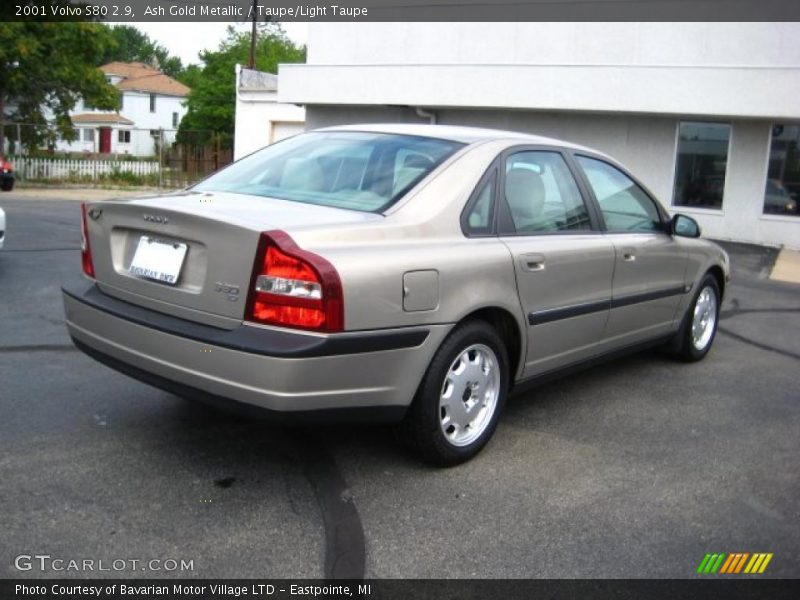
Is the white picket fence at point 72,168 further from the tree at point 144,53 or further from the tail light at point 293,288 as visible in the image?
the tree at point 144,53

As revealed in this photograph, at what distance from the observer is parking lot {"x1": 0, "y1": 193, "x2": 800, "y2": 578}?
10.2ft

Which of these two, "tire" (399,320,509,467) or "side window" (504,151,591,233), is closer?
"tire" (399,320,509,467)

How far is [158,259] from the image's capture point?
11.9 ft

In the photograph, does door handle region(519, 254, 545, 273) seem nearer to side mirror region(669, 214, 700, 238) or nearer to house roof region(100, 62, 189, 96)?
side mirror region(669, 214, 700, 238)

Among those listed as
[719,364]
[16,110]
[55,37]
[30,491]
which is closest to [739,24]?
[719,364]

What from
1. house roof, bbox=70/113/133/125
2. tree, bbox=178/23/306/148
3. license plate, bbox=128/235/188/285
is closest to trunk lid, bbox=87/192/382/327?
license plate, bbox=128/235/188/285

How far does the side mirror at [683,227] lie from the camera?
564cm

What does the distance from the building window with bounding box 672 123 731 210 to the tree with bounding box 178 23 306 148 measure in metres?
36.4

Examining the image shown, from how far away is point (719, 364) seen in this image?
6352mm

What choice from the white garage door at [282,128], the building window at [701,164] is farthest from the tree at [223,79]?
the building window at [701,164]

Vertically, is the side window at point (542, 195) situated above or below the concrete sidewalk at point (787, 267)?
above

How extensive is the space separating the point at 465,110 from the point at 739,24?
5.87 m

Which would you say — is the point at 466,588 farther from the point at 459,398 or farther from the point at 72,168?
the point at 72,168

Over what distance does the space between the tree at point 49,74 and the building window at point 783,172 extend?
1908 centimetres
